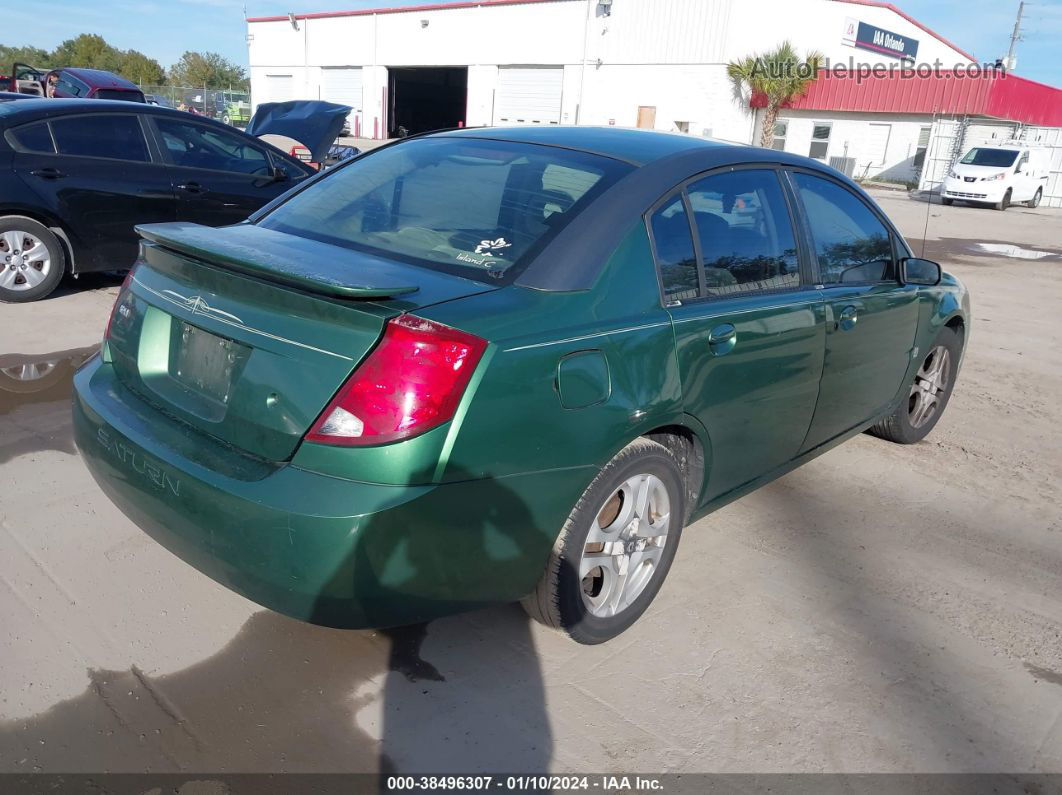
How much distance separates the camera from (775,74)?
109 ft

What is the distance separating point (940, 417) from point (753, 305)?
3141 millimetres

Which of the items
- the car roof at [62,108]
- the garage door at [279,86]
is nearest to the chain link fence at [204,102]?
the garage door at [279,86]

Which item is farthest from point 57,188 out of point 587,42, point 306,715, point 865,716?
point 587,42

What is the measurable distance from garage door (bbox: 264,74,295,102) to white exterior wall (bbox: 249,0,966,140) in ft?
21.4

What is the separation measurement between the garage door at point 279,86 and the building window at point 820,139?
29939mm

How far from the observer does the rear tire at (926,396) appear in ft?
16.1

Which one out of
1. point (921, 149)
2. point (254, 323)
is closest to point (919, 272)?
point (254, 323)

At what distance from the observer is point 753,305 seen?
317 centimetres

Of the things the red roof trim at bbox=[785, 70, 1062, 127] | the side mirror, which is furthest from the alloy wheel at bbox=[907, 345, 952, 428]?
the red roof trim at bbox=[785, 70, 1062, 127]

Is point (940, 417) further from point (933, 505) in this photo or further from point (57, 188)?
point (57, 188)

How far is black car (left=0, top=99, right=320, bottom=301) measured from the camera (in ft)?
21.3

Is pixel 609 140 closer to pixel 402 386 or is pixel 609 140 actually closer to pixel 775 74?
pixel 402 386

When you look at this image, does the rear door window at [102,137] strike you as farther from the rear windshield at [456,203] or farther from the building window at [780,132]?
the building window at [780,132]

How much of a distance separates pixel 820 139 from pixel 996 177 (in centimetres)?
1275
